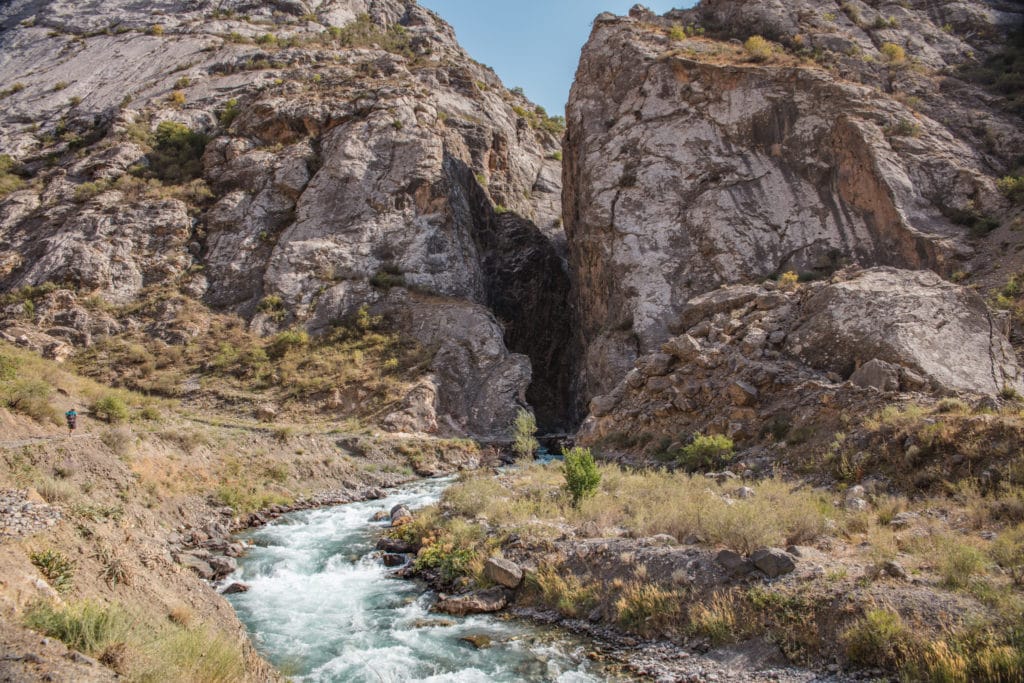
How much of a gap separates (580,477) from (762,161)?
2565 centimetres

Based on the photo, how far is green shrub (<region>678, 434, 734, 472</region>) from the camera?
15.5 m

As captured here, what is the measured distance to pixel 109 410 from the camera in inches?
713

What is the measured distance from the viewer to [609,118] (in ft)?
119

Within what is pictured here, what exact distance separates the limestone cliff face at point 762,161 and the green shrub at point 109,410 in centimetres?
2037

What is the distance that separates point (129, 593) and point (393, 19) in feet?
224

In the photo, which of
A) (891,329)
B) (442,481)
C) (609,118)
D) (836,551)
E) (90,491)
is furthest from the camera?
(609,118)

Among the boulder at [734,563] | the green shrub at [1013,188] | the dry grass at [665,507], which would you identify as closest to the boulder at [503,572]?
the dry grass at [665,507]

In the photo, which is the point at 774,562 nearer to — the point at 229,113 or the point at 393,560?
the point at 393,560

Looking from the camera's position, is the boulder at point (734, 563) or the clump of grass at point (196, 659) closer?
the clump of grass at point (196, 659)

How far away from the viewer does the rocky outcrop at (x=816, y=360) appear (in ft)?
49.6

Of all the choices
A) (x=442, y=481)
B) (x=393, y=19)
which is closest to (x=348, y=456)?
(x=442, y=481)

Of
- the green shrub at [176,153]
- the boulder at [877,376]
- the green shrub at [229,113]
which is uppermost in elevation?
the green shrub at [229,113]

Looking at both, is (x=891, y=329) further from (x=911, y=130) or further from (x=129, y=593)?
(x=911, y=130)

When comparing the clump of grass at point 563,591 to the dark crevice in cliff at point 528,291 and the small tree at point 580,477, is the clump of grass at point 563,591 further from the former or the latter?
the dark crevice in cliff at point 528,291
